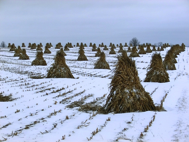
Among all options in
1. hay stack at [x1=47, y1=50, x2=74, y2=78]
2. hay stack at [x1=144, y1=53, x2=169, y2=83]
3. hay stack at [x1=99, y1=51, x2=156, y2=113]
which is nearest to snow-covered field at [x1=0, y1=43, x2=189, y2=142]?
hay stack at [x1=99, y1=51, x2=156, y2=113]

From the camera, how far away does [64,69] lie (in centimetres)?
1191

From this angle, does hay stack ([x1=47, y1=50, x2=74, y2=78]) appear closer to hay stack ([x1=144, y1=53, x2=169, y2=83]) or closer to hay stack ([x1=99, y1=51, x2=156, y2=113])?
hay stack ([x1=144, y1=53, x2=169, y2=83])

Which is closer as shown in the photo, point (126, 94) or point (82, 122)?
point (82, 122)

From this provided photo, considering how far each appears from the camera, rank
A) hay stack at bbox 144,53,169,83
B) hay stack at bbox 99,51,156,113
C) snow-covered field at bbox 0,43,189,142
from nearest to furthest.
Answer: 1. snow-covered field at bbox 0,43,189,142
2. hay stack at bbox 99,51,156,113
3. hay stack at bbox 144,53,169,83

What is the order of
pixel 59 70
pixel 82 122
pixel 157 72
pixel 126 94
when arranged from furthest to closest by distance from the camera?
pixel 59 70, pixel 157 72, pixel 126 94, pixel 82 122

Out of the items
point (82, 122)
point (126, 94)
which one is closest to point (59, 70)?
point (126, 94)

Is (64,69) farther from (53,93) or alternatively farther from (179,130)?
(179,130)

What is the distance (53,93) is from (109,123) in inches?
155

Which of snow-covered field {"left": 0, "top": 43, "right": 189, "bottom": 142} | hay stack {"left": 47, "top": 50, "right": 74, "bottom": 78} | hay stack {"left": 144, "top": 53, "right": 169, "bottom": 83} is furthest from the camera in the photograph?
hay stack {"left": 47, "top": 50, "right": 74, "bottom": 78}

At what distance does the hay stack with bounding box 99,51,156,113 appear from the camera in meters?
5.57

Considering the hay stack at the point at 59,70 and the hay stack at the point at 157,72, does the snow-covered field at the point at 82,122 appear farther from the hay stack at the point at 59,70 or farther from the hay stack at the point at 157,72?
the hay stack at the point at 59,70

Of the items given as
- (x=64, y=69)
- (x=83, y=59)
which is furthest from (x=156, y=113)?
(x=83, y=59)

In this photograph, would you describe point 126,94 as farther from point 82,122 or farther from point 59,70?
point 59,70

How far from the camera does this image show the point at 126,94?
18.3 ft
